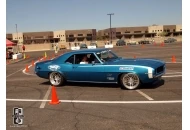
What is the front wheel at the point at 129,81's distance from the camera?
8.77 m

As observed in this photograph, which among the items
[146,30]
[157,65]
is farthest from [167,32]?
[157,65]

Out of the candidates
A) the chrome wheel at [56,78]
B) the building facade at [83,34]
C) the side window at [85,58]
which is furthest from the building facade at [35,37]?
the side window at [85,58]

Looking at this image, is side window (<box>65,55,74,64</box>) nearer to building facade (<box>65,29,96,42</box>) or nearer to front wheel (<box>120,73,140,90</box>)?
front wheel (<box>120,73,140,90</box>)

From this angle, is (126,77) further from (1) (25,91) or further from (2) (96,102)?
(1) (25,91)

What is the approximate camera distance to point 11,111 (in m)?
7.12

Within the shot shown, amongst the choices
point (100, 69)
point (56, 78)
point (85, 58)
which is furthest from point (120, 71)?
point (56, 78)

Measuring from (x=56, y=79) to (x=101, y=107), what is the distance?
4.09 m

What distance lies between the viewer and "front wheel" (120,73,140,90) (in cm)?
877

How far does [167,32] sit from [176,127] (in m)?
116

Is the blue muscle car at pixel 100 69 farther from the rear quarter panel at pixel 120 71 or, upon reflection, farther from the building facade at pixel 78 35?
the building facade at pixel 78 35

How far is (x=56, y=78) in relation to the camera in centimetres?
1055
